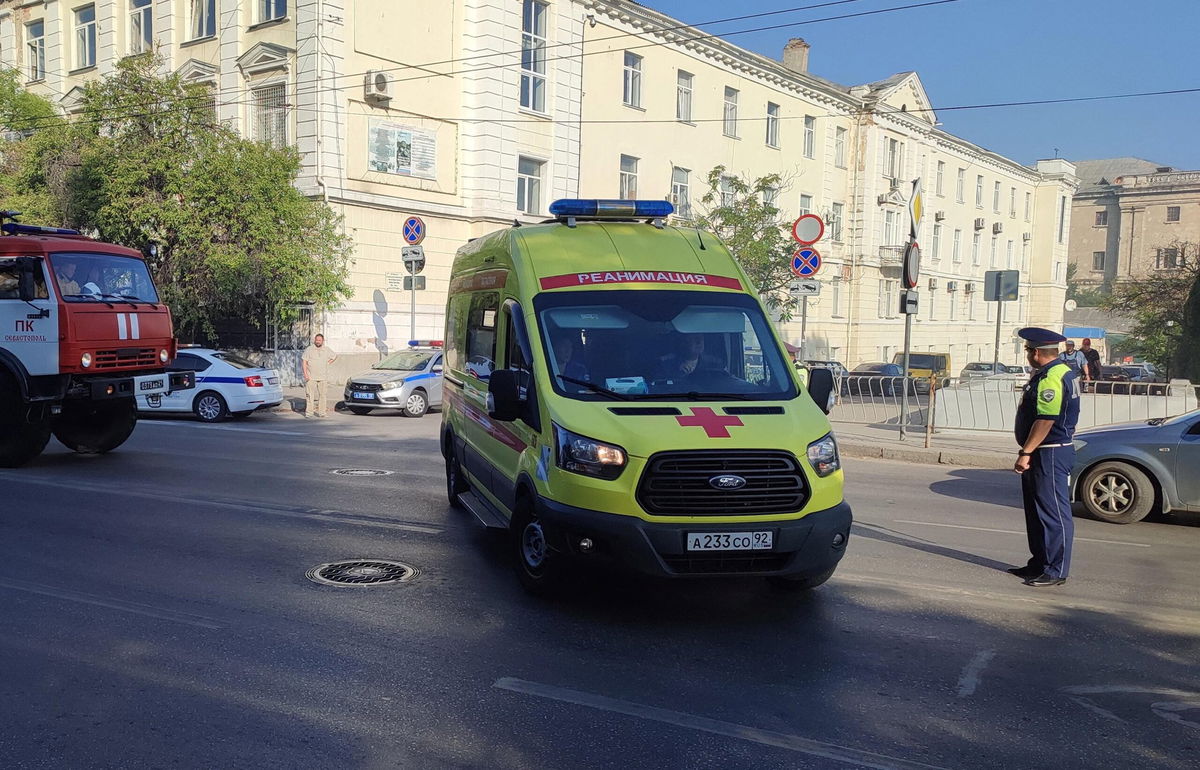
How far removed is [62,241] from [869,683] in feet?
35.9

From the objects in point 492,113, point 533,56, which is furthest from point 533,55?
point 492,113

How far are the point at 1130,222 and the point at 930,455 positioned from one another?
84.0 metres

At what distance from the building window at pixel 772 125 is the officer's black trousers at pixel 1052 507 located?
35285mm

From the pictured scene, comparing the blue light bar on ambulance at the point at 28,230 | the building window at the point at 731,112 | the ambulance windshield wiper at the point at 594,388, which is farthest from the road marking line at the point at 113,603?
the building window at the point at 731,112

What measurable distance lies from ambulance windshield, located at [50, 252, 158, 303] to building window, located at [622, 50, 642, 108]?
23671 millimetres

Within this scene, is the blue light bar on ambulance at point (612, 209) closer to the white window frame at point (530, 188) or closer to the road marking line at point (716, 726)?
the road marking line at point (716, 726)

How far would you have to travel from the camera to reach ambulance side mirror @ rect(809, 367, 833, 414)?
6.62 m

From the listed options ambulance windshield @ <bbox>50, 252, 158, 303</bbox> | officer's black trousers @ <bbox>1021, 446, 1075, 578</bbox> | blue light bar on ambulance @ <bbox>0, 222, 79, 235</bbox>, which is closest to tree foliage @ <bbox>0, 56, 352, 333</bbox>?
blue light bar on ambulance @ <bbox>0, 222, 79, 235</bbox>

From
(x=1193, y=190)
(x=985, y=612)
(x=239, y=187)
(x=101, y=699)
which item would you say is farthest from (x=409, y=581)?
(x=1193, y=190)

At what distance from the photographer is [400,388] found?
64.5 feet

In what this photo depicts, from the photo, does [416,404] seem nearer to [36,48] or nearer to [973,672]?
[973,672]

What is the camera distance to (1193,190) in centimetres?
8088

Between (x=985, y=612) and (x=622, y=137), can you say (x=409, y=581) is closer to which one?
(x=985, y=612)

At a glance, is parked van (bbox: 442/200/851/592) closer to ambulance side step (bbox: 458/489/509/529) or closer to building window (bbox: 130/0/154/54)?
ambulance side step (bbox: 458/489/509/529)
